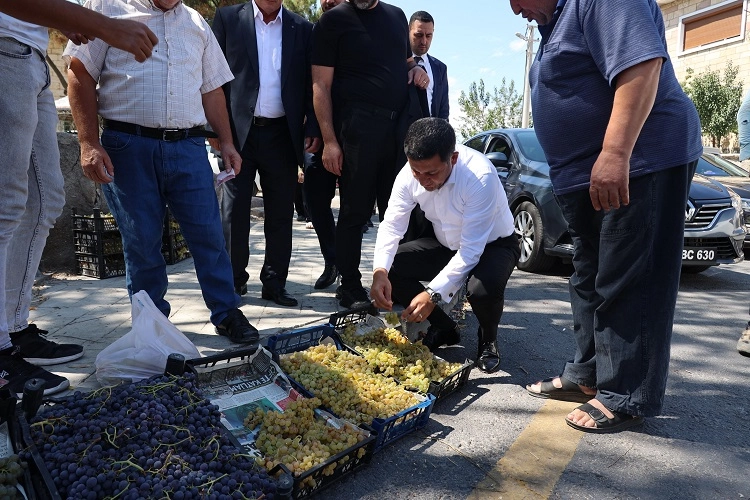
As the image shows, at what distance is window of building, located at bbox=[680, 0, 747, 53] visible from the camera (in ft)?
68.6

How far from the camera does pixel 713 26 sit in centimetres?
2230

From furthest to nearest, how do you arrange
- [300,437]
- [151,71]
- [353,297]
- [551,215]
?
[551,215] < [353,297] < [151,71] < [300,437]

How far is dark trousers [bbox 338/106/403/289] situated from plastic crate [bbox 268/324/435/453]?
1.18 m

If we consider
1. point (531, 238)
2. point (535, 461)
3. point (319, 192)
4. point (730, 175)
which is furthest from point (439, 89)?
point (730, 175)

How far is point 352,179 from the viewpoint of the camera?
409 cm

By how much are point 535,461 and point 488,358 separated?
960 mm

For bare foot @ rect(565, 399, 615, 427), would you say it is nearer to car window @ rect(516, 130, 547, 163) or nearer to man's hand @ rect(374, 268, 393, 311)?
man's hand @ rect(374, 268, 393, 311)

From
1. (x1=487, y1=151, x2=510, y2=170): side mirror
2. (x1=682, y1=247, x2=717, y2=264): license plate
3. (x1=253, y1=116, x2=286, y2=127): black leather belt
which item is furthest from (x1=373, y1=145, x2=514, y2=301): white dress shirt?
(x1=487, y1=151, x2=510, y2=170): side mirror

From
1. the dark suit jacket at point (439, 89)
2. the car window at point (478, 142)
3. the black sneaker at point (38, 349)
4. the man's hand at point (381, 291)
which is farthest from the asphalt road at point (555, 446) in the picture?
the car window at point (478, 142)

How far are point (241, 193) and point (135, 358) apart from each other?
5.90 feet

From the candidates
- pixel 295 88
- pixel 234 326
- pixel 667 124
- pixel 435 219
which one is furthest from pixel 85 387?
pixel 667 124

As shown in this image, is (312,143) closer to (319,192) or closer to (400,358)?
(319,192)

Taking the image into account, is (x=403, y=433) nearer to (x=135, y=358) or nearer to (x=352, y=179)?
(x=135, y=358)

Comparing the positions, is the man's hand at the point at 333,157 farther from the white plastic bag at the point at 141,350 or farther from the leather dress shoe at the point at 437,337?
the white plastic bag at the point at 141,350
